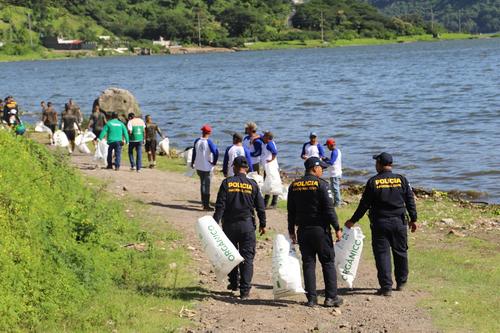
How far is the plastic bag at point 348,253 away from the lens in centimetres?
A: 1145

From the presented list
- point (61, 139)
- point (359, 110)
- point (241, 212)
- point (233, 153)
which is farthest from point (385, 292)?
point (359, 110)

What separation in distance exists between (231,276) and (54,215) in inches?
98.8

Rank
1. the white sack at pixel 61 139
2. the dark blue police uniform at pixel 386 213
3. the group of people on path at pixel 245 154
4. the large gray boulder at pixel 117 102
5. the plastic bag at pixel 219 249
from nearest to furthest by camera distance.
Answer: the plastic bag at pixel 219 249
the dark blue police uniform at pixel 386 213
the group of people on path at pixel 245 154
the white sack at pixel 61 139
the large gray boulder at pixel 117 102

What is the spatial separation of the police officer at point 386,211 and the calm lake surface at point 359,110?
12.8m

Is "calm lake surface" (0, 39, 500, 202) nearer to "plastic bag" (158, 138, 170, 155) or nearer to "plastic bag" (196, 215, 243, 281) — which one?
"plastic bag" (158, 138, 170, 155)

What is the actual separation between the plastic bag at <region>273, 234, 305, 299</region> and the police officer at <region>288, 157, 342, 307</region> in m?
0.12

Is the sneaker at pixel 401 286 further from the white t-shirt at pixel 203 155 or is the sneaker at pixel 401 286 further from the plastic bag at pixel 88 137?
the plastic bag at pixel 88 137

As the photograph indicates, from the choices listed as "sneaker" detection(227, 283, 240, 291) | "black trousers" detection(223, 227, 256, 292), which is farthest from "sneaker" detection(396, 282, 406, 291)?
"sneaker" detection(227, 283, 240, 291)

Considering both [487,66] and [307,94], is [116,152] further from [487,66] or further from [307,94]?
[487,66]

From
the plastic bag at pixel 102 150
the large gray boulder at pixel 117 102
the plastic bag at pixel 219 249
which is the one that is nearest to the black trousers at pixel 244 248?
the plastic bag at pixel 219 249

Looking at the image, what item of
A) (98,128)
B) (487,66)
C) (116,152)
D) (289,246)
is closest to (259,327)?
(289,246)

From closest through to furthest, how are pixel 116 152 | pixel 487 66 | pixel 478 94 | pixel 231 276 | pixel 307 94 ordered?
1. pixel 231 276
2. pixel 116 152
3. pixel 478 94
4. pixel 307 94
5. pixel 487 66

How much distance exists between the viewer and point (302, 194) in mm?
10531

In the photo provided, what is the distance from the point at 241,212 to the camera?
A: 36.2 feet
